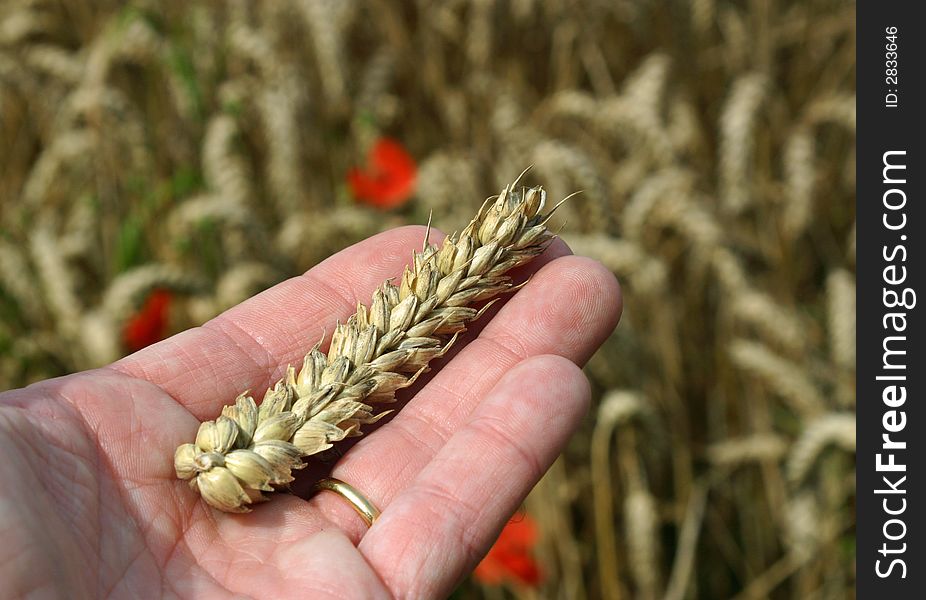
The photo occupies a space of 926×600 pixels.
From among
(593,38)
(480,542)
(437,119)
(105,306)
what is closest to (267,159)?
(437,119)

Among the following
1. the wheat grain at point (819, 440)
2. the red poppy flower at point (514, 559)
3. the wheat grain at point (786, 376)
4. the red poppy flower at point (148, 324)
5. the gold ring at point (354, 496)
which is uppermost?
the red poppy flower at point (148, 324)

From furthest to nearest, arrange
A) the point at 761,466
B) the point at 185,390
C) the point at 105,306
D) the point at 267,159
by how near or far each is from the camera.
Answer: the point at 267,159
the point at 761,466
the point at 105,306
the point at 185,390

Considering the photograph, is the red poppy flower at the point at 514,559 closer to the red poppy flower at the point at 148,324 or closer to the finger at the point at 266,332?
the finger at the point at 266,332

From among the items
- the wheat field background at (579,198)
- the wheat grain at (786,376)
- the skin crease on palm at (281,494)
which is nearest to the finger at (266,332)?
the skin crease on palm at (281,494)

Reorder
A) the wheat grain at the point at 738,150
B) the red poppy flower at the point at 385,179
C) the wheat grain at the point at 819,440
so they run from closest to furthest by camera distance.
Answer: the wheat grain at the point at 819,440
the wheat grain at the point at 738,150
the red poppy flower at the point at 385,179

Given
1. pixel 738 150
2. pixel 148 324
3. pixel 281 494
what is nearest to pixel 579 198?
pixel 738 150

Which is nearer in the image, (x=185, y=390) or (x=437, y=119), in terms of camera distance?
(x=185, y=390)

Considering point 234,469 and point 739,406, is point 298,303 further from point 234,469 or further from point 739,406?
point 739,406
